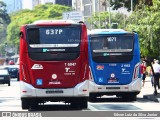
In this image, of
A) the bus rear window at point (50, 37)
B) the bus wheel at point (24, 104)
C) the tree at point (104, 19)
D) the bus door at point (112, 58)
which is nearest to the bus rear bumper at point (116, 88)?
the bus door at point (112, 58)

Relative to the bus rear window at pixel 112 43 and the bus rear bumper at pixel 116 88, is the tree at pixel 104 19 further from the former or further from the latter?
the bus rear bumper at pixel 116 88

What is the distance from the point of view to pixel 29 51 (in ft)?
90.9

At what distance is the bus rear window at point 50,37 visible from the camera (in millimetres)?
27734

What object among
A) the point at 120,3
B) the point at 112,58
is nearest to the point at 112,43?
the point at 112,58

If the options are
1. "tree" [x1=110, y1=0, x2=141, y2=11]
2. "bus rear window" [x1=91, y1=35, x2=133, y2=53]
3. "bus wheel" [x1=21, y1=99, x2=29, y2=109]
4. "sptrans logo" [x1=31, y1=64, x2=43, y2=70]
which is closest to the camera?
"sptrans logo" [x1=31, y1=64, x2=43, y2=70]

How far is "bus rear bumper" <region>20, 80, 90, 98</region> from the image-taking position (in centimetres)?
2770

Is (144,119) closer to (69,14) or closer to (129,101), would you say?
(129,101)

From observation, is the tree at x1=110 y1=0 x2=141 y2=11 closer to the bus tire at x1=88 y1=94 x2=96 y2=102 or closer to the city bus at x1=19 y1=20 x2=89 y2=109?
the bus tire at x1=88 y1=94 x2=96 y2=102

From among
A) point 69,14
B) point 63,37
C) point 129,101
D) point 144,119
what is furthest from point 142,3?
A: point 144,119

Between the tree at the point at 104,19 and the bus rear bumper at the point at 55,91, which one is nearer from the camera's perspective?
the bus rear bumper at the point at 55,91

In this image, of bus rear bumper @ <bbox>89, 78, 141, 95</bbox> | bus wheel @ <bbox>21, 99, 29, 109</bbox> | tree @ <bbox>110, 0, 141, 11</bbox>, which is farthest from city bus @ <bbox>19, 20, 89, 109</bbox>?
tree @ <bbox>110, 0, 141, 11</bbox>

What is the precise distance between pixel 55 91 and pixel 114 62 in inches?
291

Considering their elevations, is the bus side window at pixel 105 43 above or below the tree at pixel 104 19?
above

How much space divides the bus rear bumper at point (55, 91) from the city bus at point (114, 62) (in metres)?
6.94
